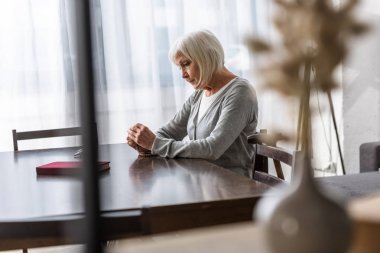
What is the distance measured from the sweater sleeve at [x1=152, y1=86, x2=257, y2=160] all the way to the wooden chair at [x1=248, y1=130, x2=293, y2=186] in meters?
0.10

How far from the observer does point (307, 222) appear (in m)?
0.61

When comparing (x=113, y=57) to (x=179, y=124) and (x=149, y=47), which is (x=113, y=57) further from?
(x=179, y=124)

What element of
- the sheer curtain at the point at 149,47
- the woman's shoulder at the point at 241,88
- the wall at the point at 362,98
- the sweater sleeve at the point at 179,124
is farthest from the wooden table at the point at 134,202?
the wall at the point at 362,98

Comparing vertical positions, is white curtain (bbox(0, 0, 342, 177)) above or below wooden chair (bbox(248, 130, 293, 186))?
above

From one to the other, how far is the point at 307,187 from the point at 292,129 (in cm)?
6

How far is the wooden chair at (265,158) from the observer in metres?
2.12

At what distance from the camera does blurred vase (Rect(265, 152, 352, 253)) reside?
2.00ft

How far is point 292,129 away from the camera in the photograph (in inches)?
24.9

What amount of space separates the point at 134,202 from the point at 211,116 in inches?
45.4

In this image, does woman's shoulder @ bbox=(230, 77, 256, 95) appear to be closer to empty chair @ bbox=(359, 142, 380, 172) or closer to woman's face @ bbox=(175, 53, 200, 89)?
woman's face @ bbox=(175, 53, 200, 89)

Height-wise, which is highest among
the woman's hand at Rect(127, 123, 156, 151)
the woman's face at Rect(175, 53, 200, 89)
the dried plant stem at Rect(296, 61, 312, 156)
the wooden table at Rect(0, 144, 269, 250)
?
the woman's face at Rect(175, 53, 200, 89)

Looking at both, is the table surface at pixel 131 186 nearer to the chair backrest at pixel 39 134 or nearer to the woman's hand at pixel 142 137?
the woman's hand at pixel 142 137

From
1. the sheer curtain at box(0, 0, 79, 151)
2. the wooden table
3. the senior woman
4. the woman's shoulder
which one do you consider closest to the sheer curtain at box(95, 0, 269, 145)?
the sheer curtain at box(0, 0, 79, 151)

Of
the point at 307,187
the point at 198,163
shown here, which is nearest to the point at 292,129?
the point at 307,187
